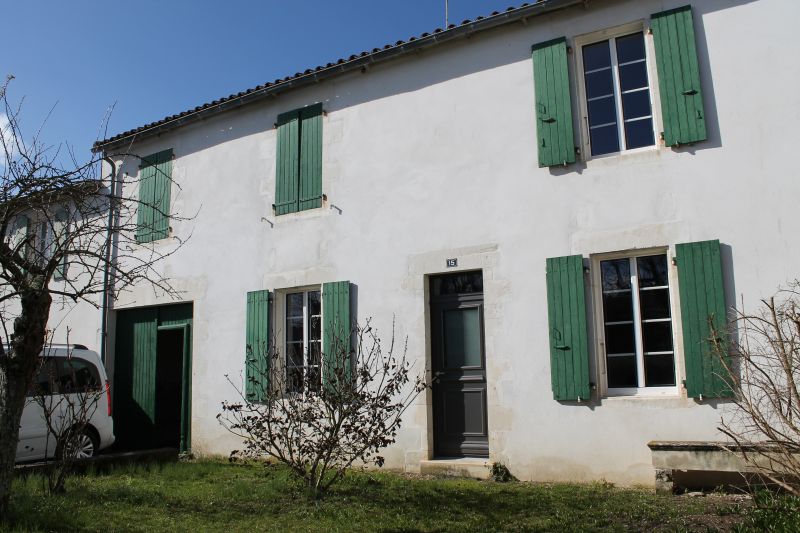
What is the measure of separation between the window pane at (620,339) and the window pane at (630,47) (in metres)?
3.05

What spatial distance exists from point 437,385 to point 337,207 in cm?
282

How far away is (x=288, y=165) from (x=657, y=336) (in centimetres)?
570

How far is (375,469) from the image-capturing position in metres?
8.59

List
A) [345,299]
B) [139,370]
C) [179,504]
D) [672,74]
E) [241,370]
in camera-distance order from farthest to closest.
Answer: [139,370] → [241,370] → [345,299] → [672,74] → [179,504]

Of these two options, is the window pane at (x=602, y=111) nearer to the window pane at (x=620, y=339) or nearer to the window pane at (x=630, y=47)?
the window pane at (x=630, y=47)

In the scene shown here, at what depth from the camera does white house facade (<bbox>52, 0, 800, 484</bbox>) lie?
6977 mm

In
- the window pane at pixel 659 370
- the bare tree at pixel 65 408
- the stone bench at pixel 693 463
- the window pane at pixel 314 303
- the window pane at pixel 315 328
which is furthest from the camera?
the window pane at pixel 314 303

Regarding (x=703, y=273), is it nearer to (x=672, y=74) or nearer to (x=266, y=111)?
(x=672, y=74)

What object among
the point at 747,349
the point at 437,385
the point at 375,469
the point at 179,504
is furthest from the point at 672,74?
the point at 179,504

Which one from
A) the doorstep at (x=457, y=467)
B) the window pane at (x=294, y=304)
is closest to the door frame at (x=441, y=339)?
the doorstep at (x=457, y=467)

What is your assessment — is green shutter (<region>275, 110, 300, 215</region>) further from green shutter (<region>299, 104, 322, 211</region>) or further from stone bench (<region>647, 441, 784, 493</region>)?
stone bench (<region>647, 441, 784, 493</region>)

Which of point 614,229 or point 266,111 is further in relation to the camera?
point 266,111

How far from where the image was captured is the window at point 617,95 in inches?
303

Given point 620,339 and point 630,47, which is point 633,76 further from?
point 620,339
